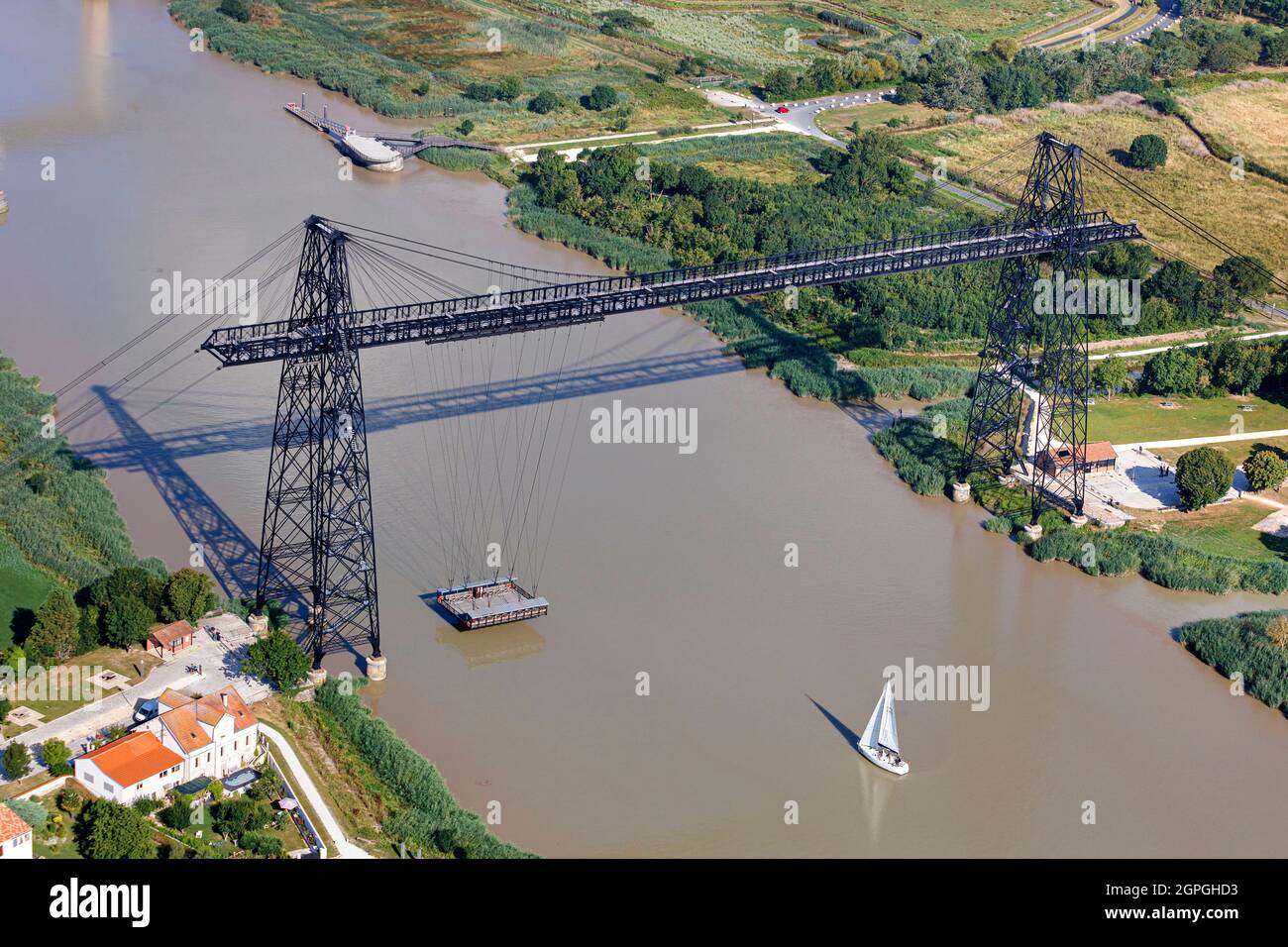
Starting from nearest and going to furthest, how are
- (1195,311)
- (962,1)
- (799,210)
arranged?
(1195,311) < (799,210) < (962,1)

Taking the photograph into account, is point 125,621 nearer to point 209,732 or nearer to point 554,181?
point 209,732

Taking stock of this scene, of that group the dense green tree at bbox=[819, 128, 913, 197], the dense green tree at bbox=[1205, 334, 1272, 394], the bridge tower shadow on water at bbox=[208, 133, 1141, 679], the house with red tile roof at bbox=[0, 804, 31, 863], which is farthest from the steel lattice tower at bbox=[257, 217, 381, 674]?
the dense green tree at bbox=[819, 128, 913, 197]

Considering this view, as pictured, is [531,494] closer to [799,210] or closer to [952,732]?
[952,732]

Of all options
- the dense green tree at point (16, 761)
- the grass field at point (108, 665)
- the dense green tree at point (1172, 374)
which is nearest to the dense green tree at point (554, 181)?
the dense green tree at point (1172, 374)

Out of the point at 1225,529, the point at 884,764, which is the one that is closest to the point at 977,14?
the point at 1225,529

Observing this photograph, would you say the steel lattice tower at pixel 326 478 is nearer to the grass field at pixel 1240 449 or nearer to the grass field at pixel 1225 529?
the grass field at pixel 1225 529
